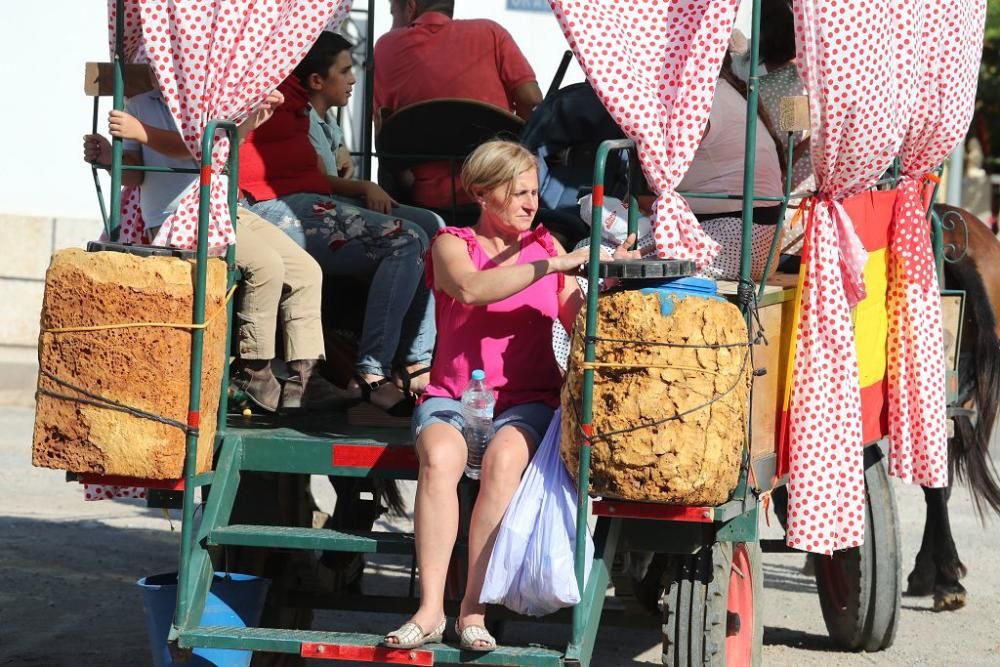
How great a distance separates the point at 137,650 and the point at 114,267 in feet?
7.54

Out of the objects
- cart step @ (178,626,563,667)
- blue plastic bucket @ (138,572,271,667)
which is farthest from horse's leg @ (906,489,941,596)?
blue plastic bucket @ (138,572,271,667)

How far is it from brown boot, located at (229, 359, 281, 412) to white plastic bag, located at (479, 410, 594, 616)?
3.88ft

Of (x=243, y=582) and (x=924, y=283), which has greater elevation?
(x=924, y=283)

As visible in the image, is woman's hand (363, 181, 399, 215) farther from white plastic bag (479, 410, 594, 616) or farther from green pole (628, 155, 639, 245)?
white plastic bag (479, 410, 594, 616)

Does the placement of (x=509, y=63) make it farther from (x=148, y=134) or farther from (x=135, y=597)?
(x=135, y=597)

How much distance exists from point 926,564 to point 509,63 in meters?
3.14

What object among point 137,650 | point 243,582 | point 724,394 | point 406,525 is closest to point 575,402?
point 724,394

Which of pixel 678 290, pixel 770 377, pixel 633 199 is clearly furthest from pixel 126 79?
pixel 770 377

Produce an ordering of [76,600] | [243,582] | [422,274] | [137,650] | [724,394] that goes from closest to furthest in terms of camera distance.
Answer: [724,394] < [243,582] < [422,274] < [137,650] < [76,600]

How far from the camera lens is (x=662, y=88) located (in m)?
4.77

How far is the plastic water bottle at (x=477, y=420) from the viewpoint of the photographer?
4.89m

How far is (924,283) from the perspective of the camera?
5.99 meters

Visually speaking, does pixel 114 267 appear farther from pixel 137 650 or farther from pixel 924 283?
pixel 924 283

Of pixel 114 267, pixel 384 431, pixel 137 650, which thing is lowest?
pixel 137 650
